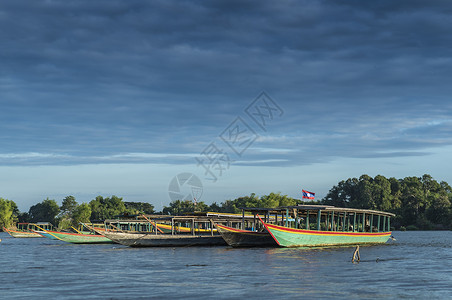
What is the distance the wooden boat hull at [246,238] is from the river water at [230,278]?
26.8 ft

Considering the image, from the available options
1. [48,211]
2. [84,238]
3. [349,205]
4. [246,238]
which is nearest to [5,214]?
[48,211]

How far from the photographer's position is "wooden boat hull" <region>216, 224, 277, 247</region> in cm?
5262

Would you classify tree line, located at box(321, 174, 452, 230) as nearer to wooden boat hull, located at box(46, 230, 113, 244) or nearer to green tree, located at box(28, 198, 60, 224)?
green tree, located at box(28, 198, 60, 224)

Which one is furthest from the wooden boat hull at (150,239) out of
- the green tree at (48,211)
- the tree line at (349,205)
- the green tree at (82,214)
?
the green tree at (48,211)

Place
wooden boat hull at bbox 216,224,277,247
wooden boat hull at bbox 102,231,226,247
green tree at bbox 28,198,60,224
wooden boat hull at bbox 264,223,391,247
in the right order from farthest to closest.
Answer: green tree at bbox 28,198,60,224, wooden boat hull at bbox 102,231,226,247, wooden boat hull at bbox 216,224,277,247, wooden boat hull at bbox 264,223,391,247

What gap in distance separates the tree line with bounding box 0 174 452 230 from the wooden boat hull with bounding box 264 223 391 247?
90.6 metres

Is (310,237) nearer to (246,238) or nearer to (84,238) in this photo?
(246,238)

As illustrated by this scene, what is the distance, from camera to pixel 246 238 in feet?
175

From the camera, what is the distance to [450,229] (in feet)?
503

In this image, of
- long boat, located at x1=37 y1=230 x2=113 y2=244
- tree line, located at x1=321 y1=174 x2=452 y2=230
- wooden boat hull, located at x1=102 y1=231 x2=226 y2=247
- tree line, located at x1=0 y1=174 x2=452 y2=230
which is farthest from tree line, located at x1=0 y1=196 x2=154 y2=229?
wooden boat hull, located at x1=102 y1=231 x2=226 y2=247

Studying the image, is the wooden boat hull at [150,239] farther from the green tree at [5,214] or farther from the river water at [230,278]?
the green tree at [5,214]

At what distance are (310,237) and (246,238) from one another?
652cm

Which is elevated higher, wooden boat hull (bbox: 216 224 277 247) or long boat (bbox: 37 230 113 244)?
wooden boat hull (bbox: 216 224 277 247)

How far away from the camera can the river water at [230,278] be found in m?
25.2
